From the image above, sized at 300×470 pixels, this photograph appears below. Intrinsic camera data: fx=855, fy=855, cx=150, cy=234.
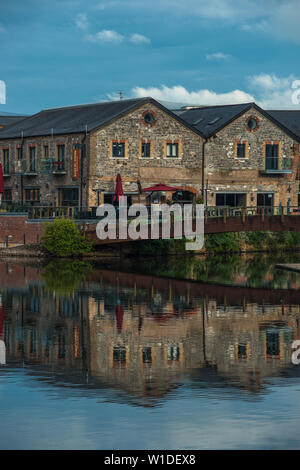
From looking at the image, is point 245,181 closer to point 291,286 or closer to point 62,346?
point 291,286

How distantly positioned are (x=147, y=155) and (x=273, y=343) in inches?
1383

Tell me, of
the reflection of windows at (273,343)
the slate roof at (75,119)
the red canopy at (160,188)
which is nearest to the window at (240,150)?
the slate roof at (75,119)

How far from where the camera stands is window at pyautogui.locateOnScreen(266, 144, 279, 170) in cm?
6275

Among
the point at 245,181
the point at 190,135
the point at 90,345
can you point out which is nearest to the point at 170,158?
the point at 190,135

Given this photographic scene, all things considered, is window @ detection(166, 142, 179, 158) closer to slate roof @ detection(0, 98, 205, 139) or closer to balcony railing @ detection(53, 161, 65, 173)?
slate roof @ detection(0, 98, 205, 139)

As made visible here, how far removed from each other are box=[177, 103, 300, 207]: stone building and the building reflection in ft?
74.2

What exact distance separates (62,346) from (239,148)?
40.2m

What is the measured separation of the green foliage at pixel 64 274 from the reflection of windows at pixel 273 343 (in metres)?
11.7

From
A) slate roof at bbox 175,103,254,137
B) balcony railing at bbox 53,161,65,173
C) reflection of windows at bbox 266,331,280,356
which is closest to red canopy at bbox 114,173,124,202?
balcony railing at bbox 53,161,65,173

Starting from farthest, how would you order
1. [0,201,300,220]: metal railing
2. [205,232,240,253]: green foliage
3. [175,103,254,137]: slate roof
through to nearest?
[175,103,254,137]: slate roof
[205,232,240,253]: green foliage
[0,201,300,220]: metal railing

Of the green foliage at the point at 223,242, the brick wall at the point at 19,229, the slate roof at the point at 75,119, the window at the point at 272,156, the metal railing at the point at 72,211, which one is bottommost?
the green foliage at the point at 223,242

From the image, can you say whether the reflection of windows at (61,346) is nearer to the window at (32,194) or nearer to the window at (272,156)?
the window at (32,194)

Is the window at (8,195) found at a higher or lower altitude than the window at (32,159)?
lower

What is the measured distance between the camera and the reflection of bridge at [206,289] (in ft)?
112
